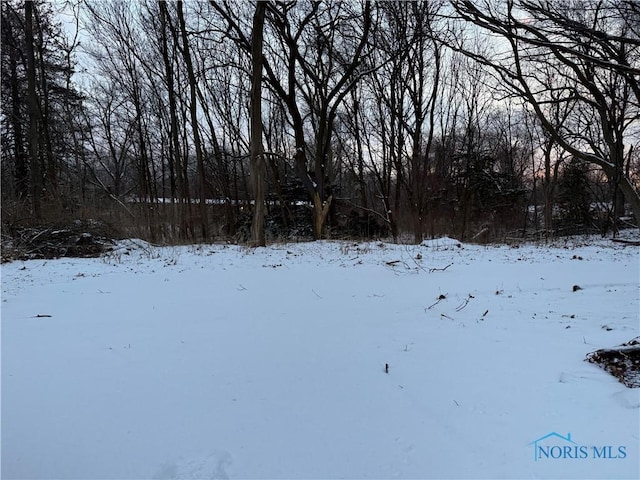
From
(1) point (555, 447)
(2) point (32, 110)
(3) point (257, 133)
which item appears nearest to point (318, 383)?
(1) point (555, 447)

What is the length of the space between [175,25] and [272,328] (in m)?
14.6

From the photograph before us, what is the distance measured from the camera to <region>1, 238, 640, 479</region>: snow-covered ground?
152 cm

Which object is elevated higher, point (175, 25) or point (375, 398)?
point (175, 25)

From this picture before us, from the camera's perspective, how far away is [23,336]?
2910 millimetres

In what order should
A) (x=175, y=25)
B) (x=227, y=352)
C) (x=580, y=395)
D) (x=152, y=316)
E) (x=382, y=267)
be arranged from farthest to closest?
(x=175, y=25), (x=382, y=267), (x=152, y=316), (x=227, y=352), (x=580, y=395)

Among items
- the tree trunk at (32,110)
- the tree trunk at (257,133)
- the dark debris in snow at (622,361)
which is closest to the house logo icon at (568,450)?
the dark debris in snow at (622,361)

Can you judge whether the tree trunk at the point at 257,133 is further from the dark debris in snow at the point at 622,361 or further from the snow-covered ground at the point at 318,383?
the dark debris in snow at the point at 622,361

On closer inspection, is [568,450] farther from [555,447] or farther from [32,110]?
[32,110]

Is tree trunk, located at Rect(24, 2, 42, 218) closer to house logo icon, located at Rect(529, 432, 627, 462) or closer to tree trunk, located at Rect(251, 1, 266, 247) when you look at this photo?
tree trunk, located at Rect(251, 1, 266, 247)

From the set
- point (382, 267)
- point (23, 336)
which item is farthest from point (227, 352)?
point (382, 267)

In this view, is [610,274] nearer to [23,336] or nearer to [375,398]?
[375,398]

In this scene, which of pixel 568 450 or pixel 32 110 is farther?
pixel 32 110

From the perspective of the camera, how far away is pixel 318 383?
7.01 feet

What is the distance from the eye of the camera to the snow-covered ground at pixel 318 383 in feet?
4.99
